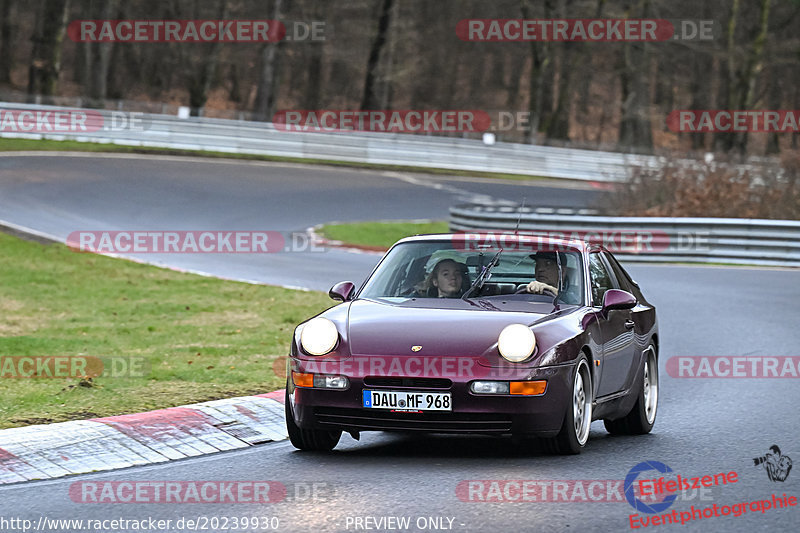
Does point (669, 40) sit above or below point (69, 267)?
above

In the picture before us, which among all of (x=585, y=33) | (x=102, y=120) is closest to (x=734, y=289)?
(x=102, y=120)

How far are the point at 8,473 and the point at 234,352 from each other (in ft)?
17.3

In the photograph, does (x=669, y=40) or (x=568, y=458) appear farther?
(x=669, y=40)

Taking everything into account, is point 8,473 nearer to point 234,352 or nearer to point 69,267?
point 234,352

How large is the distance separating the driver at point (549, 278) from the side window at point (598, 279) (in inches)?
7.3

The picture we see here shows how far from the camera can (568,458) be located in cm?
778

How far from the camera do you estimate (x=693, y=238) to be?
25688 millimetres

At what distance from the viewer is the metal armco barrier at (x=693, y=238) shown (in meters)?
25.4

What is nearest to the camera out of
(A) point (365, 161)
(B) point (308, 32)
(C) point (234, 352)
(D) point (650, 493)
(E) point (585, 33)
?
(D) point (650, 493)
